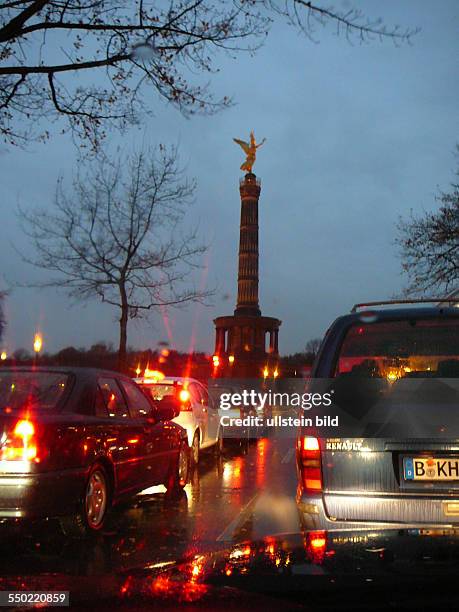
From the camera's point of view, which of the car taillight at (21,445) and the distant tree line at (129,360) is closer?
the car taillight at (21,445)

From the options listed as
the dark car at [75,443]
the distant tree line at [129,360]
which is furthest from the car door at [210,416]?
the distant tree line at [129,360]

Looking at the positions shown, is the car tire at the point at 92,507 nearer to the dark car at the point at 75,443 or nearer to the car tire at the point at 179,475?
the dark car at the point at 75,443

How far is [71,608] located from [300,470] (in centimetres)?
214

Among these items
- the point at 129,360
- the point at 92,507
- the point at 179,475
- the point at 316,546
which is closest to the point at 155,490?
the point at 179,475

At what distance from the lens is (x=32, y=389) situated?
6582 millimetres

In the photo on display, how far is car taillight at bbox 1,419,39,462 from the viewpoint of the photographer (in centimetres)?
562

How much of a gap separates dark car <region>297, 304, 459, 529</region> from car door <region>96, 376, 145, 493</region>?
9.20 ft

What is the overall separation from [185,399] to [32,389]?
535 centimetres

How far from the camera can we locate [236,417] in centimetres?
1675

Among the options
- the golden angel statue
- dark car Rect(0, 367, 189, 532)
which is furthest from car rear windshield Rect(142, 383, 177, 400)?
the golden angel statue

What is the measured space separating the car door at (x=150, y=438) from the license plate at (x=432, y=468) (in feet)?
12.9

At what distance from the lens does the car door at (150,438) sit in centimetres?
765

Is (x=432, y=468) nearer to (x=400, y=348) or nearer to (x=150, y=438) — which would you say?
(x=400, y=348)

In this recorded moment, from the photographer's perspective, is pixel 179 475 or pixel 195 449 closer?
pixel 179 475
